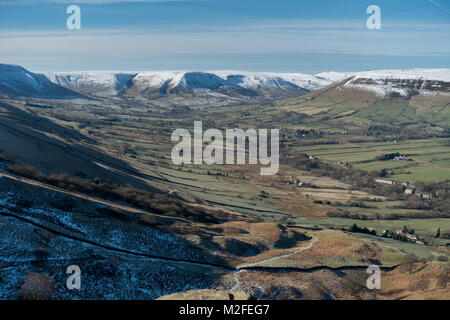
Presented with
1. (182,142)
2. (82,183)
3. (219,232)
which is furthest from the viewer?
(182,142)

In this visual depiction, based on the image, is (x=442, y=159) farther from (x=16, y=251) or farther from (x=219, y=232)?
(x=16, y=251)

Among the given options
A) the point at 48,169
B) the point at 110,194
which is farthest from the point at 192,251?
the point at 48,169

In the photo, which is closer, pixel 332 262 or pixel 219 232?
pixel 332 262

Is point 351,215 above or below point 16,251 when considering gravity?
below

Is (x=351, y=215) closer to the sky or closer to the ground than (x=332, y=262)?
closer to the ground

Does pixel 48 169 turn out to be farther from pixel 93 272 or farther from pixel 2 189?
pixel 93 272

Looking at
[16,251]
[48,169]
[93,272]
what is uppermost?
[48,169]

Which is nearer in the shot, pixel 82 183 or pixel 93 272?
pixel 93 272

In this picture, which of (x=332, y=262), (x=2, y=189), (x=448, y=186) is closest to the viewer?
(x=2, y=189)
